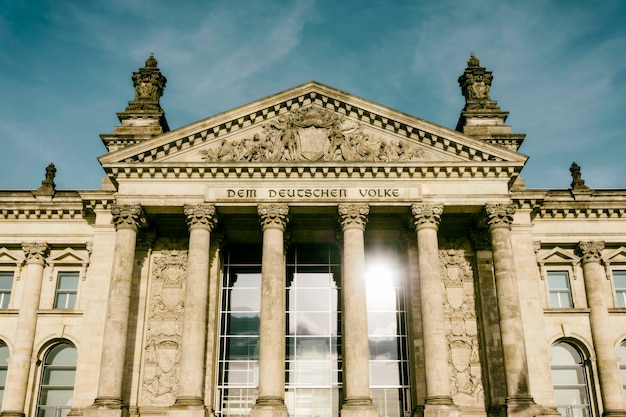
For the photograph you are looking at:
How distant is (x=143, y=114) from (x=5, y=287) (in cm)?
1161

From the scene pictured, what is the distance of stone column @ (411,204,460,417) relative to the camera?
27.5 m

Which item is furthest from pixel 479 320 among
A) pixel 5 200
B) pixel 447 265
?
pixel 5 200

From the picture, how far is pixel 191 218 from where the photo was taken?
30.4 m

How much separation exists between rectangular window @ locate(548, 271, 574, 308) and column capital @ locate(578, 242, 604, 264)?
1369mm

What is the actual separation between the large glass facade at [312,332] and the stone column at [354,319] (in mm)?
3314

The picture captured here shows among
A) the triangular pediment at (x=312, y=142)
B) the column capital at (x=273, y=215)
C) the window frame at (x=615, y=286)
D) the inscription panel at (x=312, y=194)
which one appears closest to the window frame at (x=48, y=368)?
the triangular pediment at (x=312, y=142)

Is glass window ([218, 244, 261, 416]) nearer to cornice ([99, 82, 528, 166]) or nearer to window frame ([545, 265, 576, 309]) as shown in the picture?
cornice ([99, 82, 528, 166])

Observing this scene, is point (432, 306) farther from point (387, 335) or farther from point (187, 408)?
point (187, 408)

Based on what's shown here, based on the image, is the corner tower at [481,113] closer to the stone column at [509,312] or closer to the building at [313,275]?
the building at [313,275]

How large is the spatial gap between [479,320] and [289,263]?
9.85 metres

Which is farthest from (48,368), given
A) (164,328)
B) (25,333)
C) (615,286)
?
(615,286)

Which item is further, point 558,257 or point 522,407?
point 558,257

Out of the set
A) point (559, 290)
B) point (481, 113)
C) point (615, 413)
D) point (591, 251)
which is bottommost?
point (615, 413)

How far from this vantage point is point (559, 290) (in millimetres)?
34219
